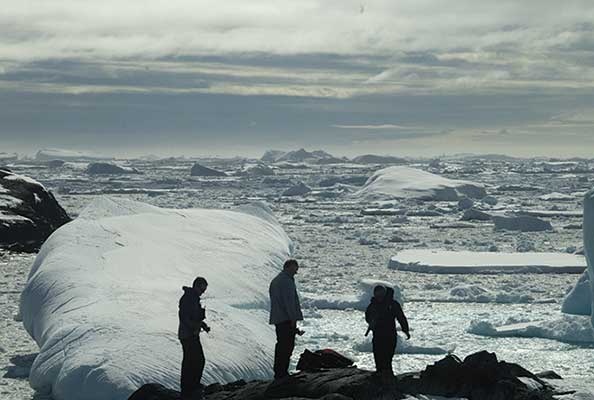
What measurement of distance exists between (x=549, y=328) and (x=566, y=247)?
12.2 meters

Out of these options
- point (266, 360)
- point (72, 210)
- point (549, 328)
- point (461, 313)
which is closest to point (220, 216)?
point (461, 313)

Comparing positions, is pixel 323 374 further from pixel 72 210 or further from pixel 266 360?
pixel 72 210

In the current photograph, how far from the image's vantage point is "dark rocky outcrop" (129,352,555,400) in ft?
23.7

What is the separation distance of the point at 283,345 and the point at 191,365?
0.75m

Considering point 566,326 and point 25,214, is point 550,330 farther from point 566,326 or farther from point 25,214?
point 25,214

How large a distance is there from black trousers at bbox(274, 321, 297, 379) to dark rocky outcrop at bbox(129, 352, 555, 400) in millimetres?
127

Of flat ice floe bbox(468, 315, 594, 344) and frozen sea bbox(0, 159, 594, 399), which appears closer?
frozen sea bbox(0, 159, 594, 399)

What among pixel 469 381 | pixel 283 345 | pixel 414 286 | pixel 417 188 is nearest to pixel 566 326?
pixel 414 286

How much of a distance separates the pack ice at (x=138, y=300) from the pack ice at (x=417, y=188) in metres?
29.6

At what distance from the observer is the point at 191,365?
7.48 m

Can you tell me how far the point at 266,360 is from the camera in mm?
10586

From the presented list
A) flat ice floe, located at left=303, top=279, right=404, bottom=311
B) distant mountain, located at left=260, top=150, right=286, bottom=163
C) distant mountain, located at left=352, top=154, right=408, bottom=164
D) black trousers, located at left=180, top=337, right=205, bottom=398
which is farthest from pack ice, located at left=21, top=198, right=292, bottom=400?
distant mountain, located at left=260, top=150, right=286, bottom=163

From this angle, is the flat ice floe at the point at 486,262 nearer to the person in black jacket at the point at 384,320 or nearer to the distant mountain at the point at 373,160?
the person in black jacket at the point at 384,320

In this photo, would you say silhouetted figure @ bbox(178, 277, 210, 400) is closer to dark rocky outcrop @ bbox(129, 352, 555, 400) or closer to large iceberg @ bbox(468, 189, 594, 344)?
dark rocky outcrop @ bbox(129, 352, 555, 400)
